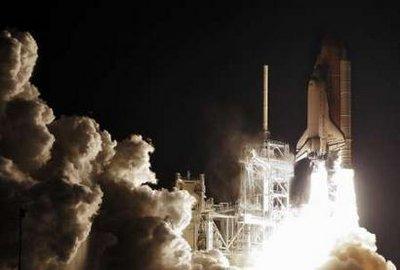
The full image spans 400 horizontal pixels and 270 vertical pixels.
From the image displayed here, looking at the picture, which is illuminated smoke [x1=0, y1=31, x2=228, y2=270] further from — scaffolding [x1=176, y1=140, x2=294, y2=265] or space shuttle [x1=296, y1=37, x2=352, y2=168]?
space shuttle [x1=296, y1=37, x2=352, y2=168]

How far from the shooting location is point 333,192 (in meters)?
46.2

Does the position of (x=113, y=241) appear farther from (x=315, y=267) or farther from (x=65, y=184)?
(x=315, y=267)

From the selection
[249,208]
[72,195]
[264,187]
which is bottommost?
[72,195]

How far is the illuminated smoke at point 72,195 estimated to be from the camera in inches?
1401

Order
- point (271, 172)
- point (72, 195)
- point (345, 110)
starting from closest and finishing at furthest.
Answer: point (72, 195) < point (345, 110) < point (271, 172)

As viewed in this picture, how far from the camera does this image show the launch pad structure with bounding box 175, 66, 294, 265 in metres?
48.3

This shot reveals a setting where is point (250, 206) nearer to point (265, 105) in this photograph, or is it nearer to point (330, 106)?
point (265, 105)

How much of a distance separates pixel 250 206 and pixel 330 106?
6.44 metres

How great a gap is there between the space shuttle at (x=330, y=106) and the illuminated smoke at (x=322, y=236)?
82 centimetres

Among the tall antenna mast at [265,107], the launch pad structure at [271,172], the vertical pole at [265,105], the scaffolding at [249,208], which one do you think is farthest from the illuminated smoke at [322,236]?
the vertical pole at [265,105]

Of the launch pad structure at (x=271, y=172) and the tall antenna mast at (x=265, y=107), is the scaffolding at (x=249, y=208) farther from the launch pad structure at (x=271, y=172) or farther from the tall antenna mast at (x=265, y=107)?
the tall antenna mast at (x=265, y=107)

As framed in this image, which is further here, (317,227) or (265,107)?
(265,107)

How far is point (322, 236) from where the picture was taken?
1810 inches

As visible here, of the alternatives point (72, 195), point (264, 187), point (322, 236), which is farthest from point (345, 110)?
point (72, 195)
